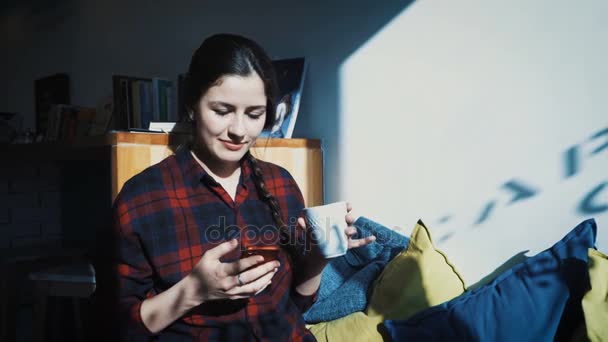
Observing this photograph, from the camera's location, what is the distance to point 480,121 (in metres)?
1.60

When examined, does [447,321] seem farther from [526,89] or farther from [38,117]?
[38,117]

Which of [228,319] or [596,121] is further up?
[596,121]

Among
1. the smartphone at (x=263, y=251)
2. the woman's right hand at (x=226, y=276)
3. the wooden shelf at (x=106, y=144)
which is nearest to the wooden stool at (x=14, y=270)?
the wooden shelf at (x=106, y=144)

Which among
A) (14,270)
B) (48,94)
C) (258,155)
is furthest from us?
(48,94)

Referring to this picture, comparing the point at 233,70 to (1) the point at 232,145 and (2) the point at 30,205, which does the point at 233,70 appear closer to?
(1) the point at 232,145

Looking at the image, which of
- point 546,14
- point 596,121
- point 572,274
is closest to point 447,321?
point 572,274

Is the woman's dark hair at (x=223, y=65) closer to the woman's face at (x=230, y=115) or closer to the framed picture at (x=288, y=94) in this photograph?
the woman's face at (x=230, y=115)

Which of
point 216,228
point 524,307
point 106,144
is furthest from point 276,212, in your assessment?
point 524,307

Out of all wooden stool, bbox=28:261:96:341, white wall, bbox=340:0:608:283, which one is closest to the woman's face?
white wall, bbox=340:0:608:283

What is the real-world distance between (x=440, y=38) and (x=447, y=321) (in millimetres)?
989

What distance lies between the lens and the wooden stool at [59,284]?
1.98m

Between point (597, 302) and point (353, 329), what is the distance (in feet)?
2.03

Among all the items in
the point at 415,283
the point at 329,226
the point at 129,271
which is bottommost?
the point at 415,283

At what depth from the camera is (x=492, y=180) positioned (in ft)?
5.19
